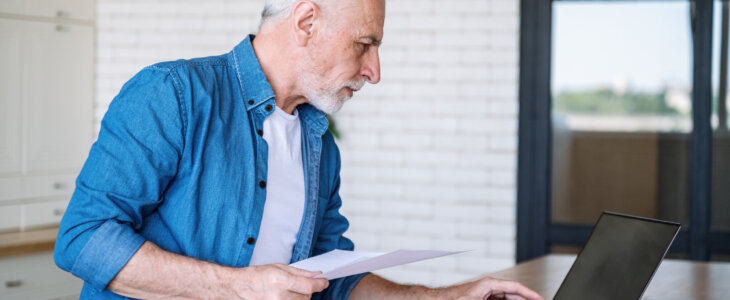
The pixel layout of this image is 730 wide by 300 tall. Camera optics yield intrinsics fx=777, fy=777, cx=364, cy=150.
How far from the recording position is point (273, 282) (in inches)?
50.8

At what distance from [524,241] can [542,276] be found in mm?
1968

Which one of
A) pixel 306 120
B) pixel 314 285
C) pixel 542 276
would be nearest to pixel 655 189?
pixel 542 276

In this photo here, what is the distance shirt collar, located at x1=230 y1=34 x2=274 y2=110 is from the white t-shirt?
0.22 feet

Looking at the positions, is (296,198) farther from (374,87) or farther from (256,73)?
(374,87)

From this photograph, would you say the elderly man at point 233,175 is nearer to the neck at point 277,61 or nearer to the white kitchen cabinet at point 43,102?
the neck at point 277,61

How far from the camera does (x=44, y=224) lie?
4516 millimetres

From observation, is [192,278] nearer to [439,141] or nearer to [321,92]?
[321,92]

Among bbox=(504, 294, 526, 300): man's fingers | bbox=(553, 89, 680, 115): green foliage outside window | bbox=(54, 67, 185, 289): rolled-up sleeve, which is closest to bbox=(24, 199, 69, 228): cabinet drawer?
bbox=(553, 89, 680, 115): green foliage outside window

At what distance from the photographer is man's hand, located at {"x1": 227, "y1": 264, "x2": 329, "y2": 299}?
129cm

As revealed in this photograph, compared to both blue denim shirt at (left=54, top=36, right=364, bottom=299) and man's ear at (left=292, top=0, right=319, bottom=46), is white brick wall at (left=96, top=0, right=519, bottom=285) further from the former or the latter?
man's ear at (left=292, top=0, right=319, bottom=46)

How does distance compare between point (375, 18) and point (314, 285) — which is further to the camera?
point (375, 18)

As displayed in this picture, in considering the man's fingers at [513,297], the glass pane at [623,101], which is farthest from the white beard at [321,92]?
the glass pane at [623,101]

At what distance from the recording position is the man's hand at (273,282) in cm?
129

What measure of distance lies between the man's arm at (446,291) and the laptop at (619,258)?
11 cm
